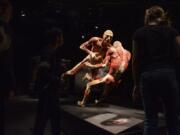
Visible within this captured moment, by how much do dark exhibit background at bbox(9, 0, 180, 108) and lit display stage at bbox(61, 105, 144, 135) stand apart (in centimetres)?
127

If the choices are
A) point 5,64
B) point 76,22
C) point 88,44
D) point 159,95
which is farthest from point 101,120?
point 76,22

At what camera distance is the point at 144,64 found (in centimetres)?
530

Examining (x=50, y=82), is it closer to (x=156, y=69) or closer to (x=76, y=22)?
(x=156, y=69)

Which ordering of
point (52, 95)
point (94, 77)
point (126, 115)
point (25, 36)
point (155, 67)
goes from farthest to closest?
point (25, 36) < point (94, 77) < point (126, 115) < point (52, 95) < point (155, 67)

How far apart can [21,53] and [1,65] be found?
649 centimetres

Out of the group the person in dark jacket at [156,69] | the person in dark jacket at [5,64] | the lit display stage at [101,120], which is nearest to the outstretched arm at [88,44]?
the lit display stage at [101,120]

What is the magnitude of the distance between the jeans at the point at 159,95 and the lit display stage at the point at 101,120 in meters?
1.55

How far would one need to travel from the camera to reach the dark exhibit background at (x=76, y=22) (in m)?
10.2

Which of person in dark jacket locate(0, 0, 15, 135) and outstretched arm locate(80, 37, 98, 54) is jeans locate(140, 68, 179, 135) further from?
outstretched arm locate(80, 37, 98, 54)

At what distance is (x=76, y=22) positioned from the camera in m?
10.7

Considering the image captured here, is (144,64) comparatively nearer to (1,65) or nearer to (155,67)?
(155,67)

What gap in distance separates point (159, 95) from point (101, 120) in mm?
2541

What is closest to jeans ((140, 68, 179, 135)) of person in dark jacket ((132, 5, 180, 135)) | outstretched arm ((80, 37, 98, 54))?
person in dark jacket ((132, 5, 180, 135))

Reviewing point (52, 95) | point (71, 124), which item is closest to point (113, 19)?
point (71, 124)
